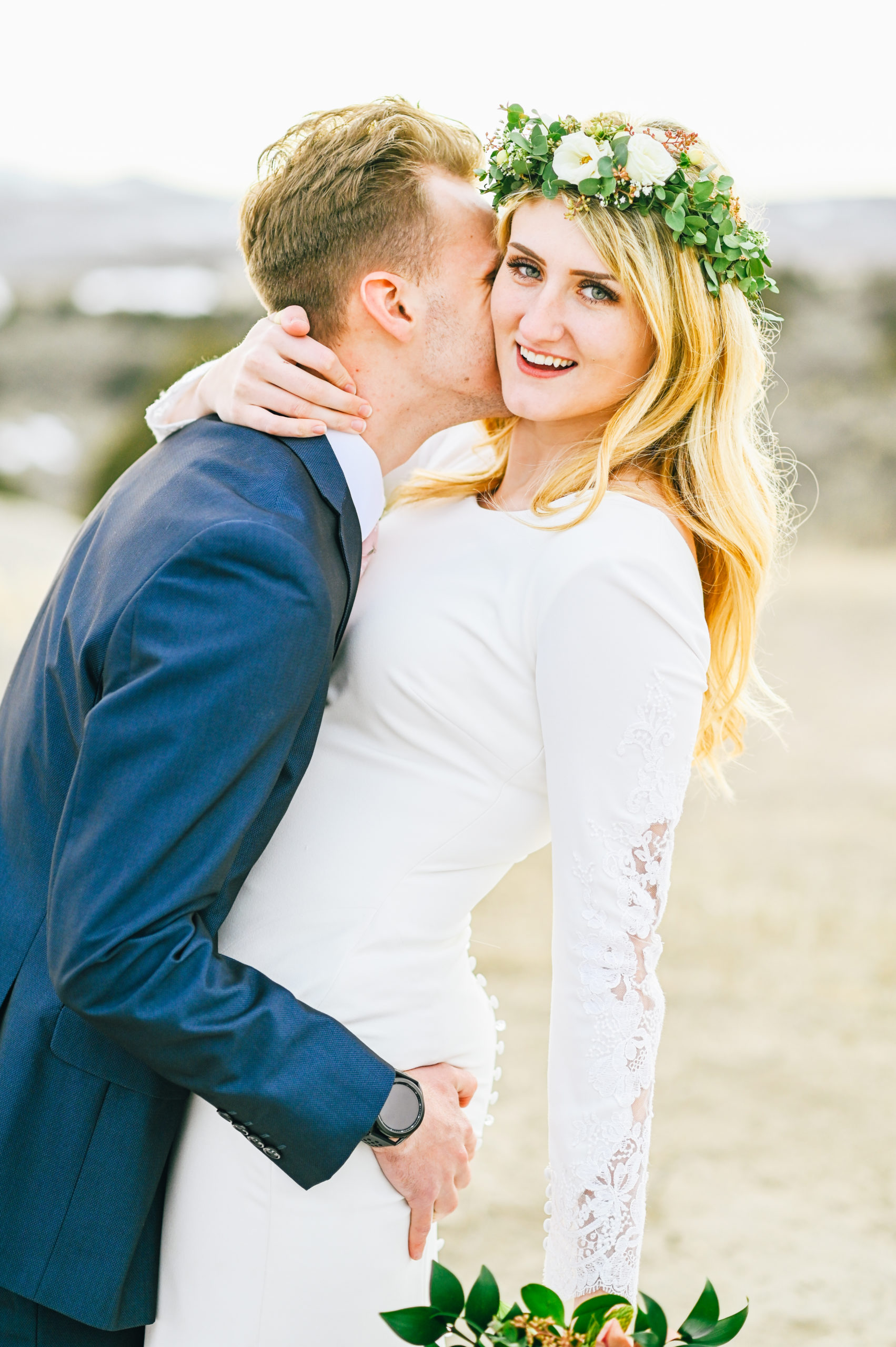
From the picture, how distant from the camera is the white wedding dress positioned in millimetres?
1867

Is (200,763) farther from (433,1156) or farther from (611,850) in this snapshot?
(433,1156)

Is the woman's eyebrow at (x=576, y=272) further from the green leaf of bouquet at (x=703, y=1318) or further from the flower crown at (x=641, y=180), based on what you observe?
the green leaf of bouquet at (x=703, y=1318)

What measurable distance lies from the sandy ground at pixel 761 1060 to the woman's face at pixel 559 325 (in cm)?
164

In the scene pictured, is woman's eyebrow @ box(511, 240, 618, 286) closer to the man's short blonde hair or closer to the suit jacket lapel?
the man's short blonde hair

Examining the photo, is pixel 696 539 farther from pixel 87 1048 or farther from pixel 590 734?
pixel 87 1048

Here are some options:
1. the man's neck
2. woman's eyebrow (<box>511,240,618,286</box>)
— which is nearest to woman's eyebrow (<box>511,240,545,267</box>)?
woman's eyebrow (<box>511,240,618,286</box>)

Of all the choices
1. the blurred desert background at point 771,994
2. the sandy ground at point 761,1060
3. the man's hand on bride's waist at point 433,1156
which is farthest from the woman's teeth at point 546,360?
the sandy ground at point 761,1060

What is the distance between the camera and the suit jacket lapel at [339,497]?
180 centimetres

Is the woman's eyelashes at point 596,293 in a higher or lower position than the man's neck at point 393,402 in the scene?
higher

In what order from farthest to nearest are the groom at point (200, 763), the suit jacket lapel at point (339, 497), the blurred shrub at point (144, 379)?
the blurred shrub at point (144, 379) < the suit jacket lapel at point (339, 497) < the groom at point (200, 763)

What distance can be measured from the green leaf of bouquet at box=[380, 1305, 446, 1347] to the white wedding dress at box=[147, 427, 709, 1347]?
1.22 ft

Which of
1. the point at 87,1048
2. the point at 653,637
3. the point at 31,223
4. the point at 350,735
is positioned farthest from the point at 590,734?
the point at 31,223

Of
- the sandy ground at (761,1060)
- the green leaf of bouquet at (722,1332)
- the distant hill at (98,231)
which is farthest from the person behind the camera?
the distant hill at (98,231)

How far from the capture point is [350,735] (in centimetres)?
201
